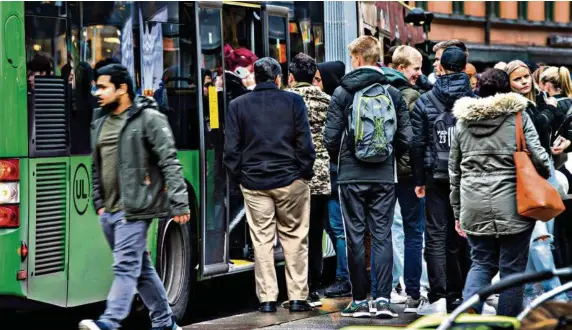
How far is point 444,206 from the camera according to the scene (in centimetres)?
1002

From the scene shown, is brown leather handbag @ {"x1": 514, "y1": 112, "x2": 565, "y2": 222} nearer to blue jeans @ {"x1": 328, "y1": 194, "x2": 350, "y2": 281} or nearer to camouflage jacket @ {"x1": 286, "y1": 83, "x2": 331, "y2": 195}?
camouflage jacket @ {"x1": 286, "y1": 83, "x2": 331, "y2": 195}

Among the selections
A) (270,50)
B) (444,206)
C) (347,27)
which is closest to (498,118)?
(444,206)

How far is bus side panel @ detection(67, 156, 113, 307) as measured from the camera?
372 inches

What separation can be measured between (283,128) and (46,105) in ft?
5.89

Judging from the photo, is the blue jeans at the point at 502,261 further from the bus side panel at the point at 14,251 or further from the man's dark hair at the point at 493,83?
the bus side panel at the point at 14,251

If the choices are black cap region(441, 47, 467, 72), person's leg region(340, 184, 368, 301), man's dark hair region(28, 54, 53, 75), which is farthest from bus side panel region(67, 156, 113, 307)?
black cap region(441, 47, 467, 72)

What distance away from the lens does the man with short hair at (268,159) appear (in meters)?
10.1

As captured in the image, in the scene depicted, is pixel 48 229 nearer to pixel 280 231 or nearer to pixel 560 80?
pixel 280 231

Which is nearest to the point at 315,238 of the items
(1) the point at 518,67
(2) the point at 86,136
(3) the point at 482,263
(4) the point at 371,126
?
(4) the point at 371,126

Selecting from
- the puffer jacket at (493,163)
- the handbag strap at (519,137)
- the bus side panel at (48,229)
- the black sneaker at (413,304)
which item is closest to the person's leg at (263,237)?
the black sneaker at (413,304)

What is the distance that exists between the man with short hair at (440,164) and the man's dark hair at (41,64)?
2663mm

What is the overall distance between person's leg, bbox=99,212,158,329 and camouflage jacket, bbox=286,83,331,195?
2.74m

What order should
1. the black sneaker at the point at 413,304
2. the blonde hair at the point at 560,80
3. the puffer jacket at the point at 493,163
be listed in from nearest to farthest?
the puffer jacket at the point at 493,163 < the black sneaker at the point at 413,304 < the blonde hair at the point at 560,80

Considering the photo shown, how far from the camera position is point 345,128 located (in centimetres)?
1009
